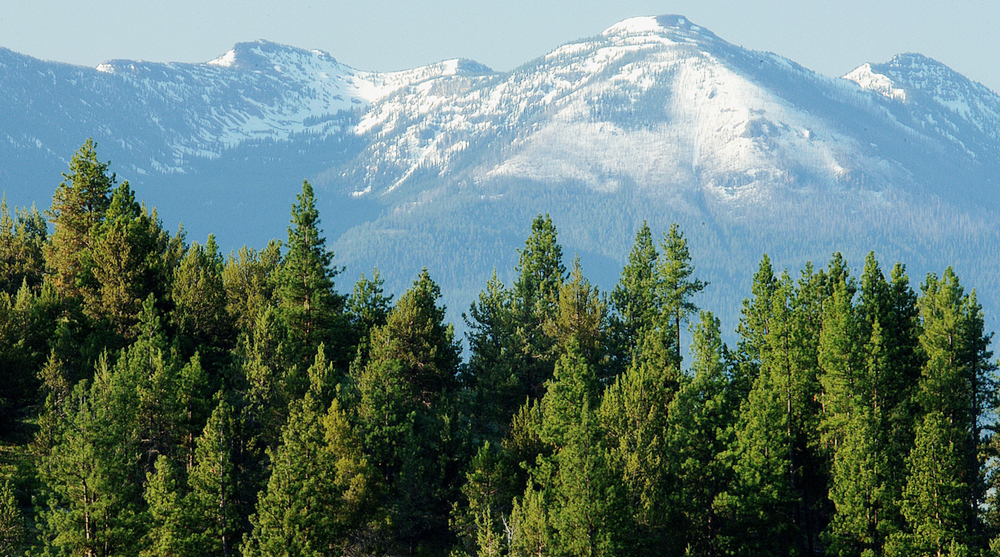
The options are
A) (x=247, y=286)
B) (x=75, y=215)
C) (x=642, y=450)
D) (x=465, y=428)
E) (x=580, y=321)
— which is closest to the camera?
(x=642, y=450)

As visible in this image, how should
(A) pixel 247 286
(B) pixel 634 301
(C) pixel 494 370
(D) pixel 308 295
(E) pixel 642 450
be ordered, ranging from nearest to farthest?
(E) pixel 642 450 < (D) pixel 308 295 < (C) pixel 494 370 < (B) pixel 634 301 < (A) pixel 247 286

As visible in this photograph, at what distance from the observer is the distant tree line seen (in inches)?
2112

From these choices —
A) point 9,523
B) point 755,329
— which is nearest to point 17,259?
point 9,523

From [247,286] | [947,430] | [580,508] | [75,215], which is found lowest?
[580,508]

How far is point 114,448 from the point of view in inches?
2026

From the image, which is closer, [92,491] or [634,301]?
[92,491]

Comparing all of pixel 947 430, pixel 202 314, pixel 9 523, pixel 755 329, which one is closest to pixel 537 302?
pixel 755 329

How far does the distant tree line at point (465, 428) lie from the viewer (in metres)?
53.7

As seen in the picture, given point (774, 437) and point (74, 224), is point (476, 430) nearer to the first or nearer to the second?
point (774, 437)

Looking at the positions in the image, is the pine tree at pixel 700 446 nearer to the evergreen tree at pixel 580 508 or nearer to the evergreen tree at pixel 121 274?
the evergreen tree at pixel 580 508

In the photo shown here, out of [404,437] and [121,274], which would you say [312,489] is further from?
[121,274]

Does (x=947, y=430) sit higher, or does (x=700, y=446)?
(x=947, y=430)

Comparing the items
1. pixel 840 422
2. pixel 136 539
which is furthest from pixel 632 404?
pixel 136 539

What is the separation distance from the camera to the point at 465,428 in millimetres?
67438
